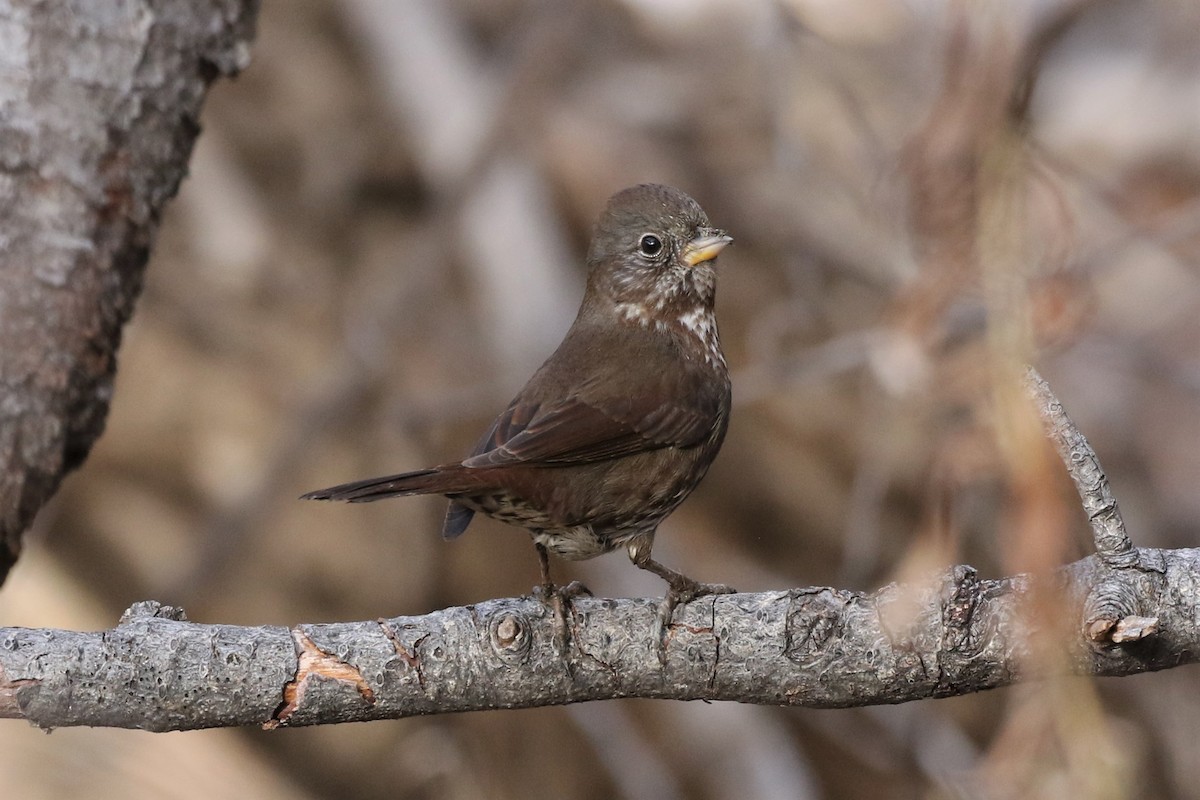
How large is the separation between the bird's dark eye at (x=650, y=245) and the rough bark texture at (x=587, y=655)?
1.29m

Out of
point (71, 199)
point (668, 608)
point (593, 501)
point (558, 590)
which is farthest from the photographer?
point (593, 501)

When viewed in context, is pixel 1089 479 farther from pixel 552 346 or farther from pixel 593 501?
pixel 552 346

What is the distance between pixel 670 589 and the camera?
235cm

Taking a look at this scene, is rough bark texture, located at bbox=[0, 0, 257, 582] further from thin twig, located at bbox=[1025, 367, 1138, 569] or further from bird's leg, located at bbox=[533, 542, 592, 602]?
thin twig, located at bbox=[1025, 367, 1138, 569]

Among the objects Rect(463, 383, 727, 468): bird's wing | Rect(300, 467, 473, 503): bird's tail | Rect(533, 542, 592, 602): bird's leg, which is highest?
Rect(463, 383, 727, 468): bird's wing

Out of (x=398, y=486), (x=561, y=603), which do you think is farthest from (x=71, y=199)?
(x=561, y=603)

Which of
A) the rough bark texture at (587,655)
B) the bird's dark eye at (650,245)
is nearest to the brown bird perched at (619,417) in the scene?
the bird's dark eye at (650,245)

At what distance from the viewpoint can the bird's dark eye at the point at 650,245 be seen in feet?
10.9

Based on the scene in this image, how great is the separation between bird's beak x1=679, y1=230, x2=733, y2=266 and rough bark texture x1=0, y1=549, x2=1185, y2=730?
4.13 ft

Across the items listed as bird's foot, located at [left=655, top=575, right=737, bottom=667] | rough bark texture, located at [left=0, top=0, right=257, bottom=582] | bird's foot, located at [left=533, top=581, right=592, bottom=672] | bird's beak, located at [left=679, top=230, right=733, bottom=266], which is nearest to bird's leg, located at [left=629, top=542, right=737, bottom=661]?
bird's foot, located at [left=655, top=575, right=737, bottom=667]

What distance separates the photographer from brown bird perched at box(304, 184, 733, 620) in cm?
258

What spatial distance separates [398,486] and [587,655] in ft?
1.47

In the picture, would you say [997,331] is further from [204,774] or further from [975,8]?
[204,774]

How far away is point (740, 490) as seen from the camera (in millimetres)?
5379
